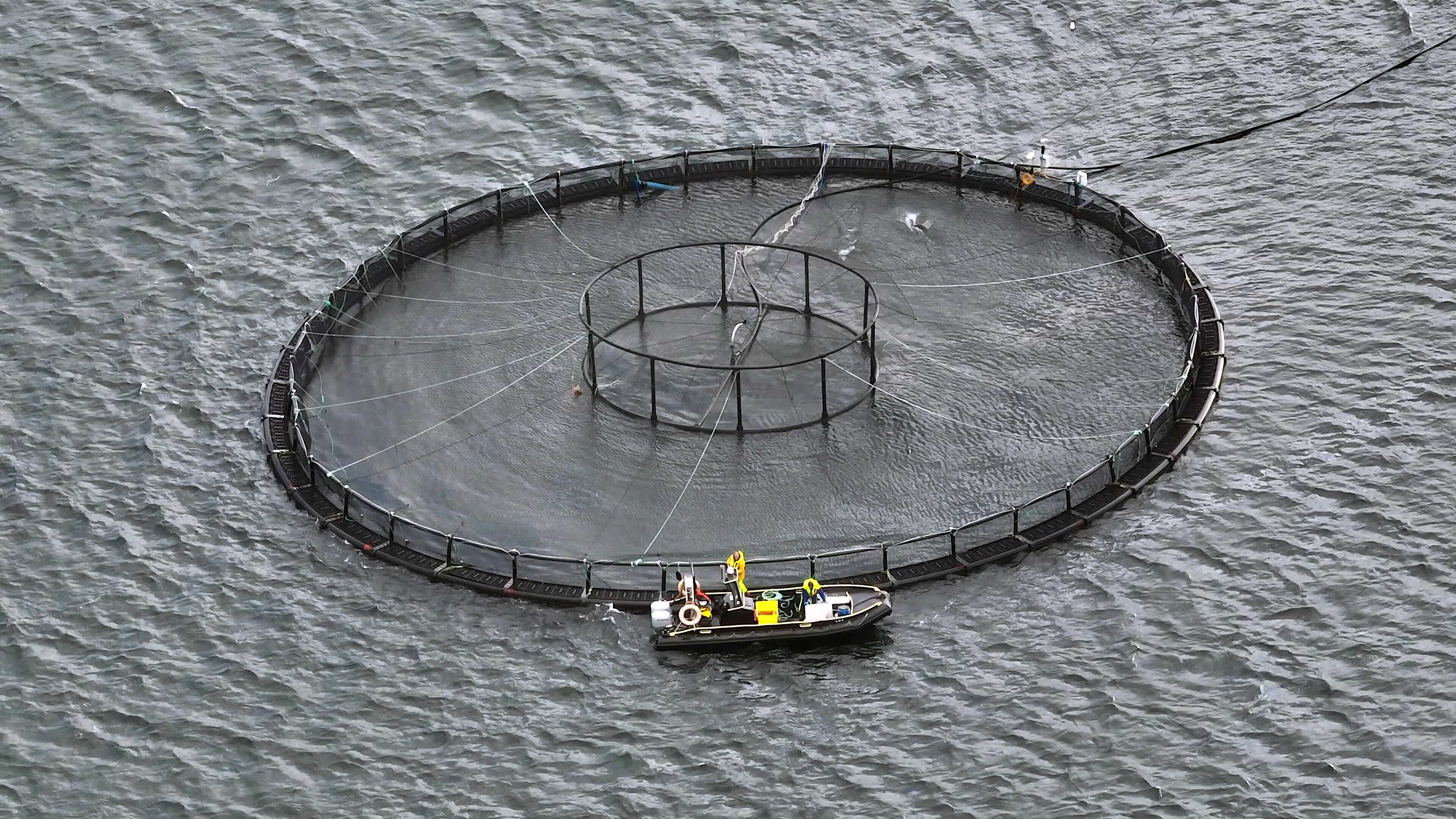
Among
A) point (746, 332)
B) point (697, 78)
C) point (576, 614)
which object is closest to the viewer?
point (576, 614)

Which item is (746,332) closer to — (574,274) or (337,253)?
(574,274)

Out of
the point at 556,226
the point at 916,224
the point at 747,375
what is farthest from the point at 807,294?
the point at 556,226

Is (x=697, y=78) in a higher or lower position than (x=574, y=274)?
higher

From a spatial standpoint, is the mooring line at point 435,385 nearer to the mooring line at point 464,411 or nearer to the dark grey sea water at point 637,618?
the mooring line at point 464,411

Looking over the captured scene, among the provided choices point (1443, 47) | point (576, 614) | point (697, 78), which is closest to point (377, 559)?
point (576, 614)

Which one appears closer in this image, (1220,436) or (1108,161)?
(1220,436)

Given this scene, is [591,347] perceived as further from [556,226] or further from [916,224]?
[916,224]

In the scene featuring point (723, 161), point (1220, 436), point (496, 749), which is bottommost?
point (496, 749)

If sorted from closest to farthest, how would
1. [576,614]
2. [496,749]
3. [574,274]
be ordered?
[496,749], [576,614], [574,274]

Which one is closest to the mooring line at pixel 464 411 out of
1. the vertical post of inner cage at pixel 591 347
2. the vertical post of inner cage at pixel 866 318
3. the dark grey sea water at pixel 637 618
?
the vertical post of inner cage at pixel 591 347
